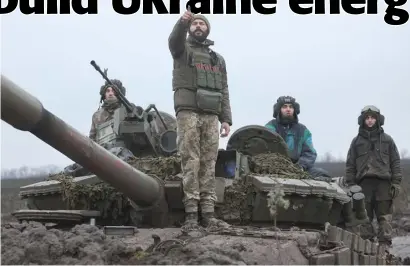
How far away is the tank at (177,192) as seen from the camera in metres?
7.02

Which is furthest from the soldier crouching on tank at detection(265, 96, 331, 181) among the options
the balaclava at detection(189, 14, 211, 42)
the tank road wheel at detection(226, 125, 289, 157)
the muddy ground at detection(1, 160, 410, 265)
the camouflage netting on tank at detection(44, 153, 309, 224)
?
the muddy ground at detection(1, 160, 410, 265)

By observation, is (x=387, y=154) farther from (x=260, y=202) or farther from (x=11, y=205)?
(x=11, y=205)

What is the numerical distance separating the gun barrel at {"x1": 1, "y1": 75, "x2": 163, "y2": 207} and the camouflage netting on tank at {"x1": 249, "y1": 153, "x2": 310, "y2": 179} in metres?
1.52

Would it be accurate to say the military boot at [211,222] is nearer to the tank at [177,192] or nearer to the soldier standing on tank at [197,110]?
the soldier standing on tank at [197,110]

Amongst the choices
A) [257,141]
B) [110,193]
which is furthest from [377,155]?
[110,193]

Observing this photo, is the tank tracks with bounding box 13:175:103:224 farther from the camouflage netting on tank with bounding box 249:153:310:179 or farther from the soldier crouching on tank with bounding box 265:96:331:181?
the soldier crouching on tank with bounding box 265:96:331:181

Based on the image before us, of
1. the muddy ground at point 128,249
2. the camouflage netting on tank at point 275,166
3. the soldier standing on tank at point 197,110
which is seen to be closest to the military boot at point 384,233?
the camouflage netting on tank at point 275,166

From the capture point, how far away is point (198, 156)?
7.66 meters

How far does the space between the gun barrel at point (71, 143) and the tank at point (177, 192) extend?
0.4 inches

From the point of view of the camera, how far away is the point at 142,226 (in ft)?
26.3

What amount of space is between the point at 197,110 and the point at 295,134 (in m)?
3.13

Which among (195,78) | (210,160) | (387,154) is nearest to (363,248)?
(210,160)

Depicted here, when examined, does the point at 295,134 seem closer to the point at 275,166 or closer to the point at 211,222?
the point at 275,166

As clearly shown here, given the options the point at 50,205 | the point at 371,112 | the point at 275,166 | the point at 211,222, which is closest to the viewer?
the point at 211,222
